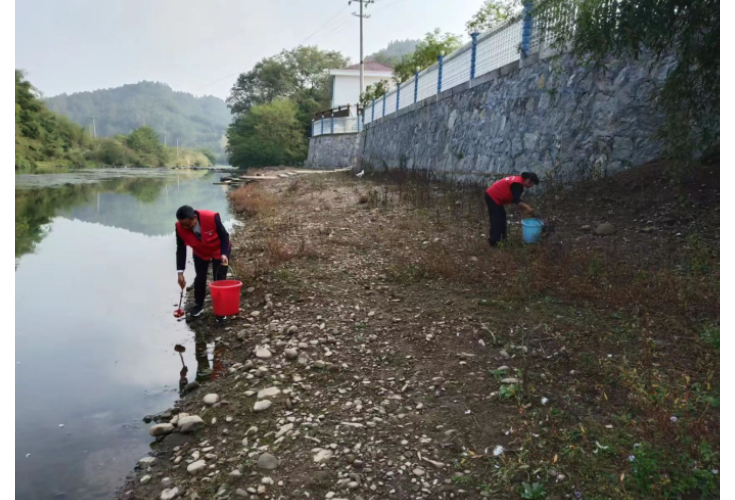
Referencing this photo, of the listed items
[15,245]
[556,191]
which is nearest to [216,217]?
[556,191]

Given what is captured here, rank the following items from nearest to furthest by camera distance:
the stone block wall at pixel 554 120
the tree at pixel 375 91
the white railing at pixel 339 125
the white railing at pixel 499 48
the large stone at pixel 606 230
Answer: the large stone at pixel 606 230
the stone block wall at pixel 554 120
the white railing at pixel 499 48
the white railing at pixel 339 125
the tree at pixel 375 91

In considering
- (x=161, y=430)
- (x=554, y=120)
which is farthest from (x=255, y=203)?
(x=161, y=430)

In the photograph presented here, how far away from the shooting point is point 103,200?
2164 centimetres

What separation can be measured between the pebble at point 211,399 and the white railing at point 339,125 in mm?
25776

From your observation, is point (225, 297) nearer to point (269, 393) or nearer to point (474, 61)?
point (269, 393)

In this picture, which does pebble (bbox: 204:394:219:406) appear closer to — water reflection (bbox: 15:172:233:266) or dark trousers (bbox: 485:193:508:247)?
dark trousers (bbox: 485:193:508:247)

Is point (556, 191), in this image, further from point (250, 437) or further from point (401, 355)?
point (250, 437)

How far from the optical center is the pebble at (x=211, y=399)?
3833 millimetres

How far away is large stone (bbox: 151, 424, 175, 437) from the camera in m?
3.53

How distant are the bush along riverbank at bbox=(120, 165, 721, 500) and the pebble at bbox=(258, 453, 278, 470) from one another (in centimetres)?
3

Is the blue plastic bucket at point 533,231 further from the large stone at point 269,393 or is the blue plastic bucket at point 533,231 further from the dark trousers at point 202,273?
the large stone at point 269,393

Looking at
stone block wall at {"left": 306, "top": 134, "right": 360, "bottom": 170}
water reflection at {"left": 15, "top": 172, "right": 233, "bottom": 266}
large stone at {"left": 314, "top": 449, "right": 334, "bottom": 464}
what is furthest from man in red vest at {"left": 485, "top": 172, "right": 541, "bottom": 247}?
stone block wall at {"left": 306, "top": 134, "right": 360, "bottom": 170}

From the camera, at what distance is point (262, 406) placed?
11.8 ft

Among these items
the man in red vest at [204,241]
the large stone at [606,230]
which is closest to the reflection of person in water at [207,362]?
the man in red vest at [204,241]
